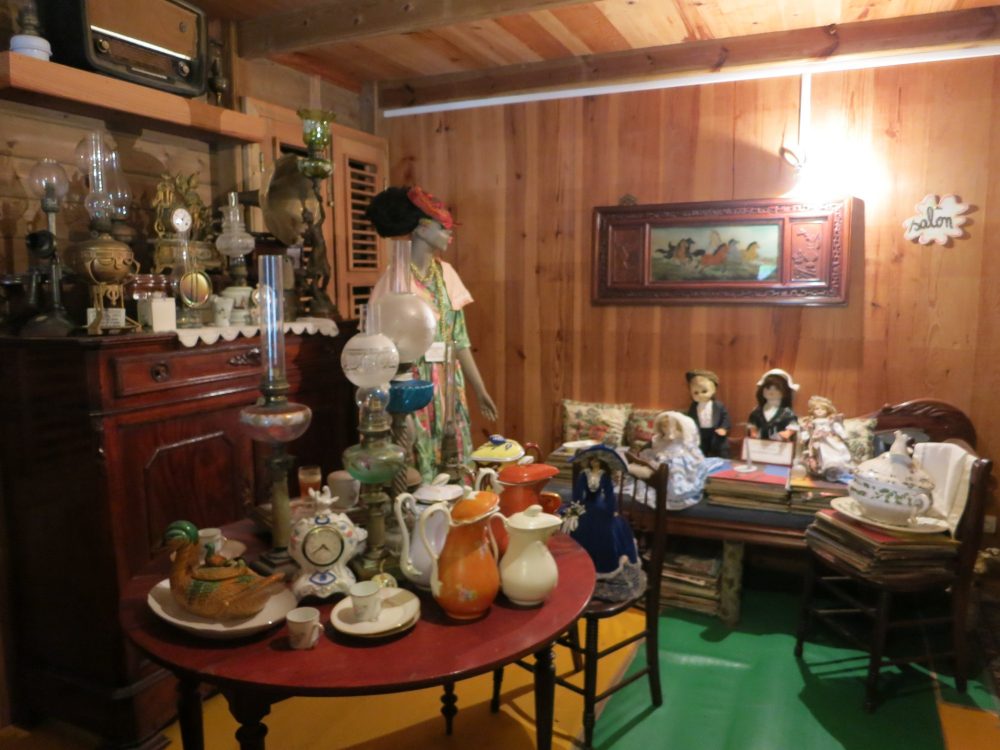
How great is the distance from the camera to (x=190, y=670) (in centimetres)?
119

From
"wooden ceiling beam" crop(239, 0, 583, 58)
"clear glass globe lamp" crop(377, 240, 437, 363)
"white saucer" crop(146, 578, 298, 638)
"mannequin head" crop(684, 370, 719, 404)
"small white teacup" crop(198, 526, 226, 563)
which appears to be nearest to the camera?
"white saucer" crop(146, 578, 298, 638)

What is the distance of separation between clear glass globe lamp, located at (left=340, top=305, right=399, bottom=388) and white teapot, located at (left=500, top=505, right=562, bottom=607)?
15.2 inches

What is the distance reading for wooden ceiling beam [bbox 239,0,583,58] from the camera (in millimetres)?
2559

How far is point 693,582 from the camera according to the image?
9.73 ft

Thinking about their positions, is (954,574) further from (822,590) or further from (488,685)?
(488,685)

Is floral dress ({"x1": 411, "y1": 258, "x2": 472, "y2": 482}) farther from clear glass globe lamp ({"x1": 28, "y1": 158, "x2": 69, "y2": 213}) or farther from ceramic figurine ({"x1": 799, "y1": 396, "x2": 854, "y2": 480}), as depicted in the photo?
ceramic figurine ({"x1": 799, "y1": 396, "x2": 854, "y2": 480})

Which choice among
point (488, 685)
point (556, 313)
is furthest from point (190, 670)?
point (556, 313)

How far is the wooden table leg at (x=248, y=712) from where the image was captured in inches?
46.7

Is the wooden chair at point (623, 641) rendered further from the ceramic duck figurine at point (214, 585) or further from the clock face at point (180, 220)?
the clock face at point (180, 220)

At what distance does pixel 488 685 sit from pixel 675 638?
79 cm

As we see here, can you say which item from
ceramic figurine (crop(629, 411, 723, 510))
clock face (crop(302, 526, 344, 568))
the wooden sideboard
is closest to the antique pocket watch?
clock face (crop(302, 526, 344, 568))

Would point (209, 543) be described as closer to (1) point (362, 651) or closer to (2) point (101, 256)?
(1) point (362, 651)

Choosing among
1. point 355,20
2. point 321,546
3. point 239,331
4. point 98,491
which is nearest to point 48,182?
point 239,331

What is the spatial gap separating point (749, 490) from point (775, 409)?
48 centimetres
